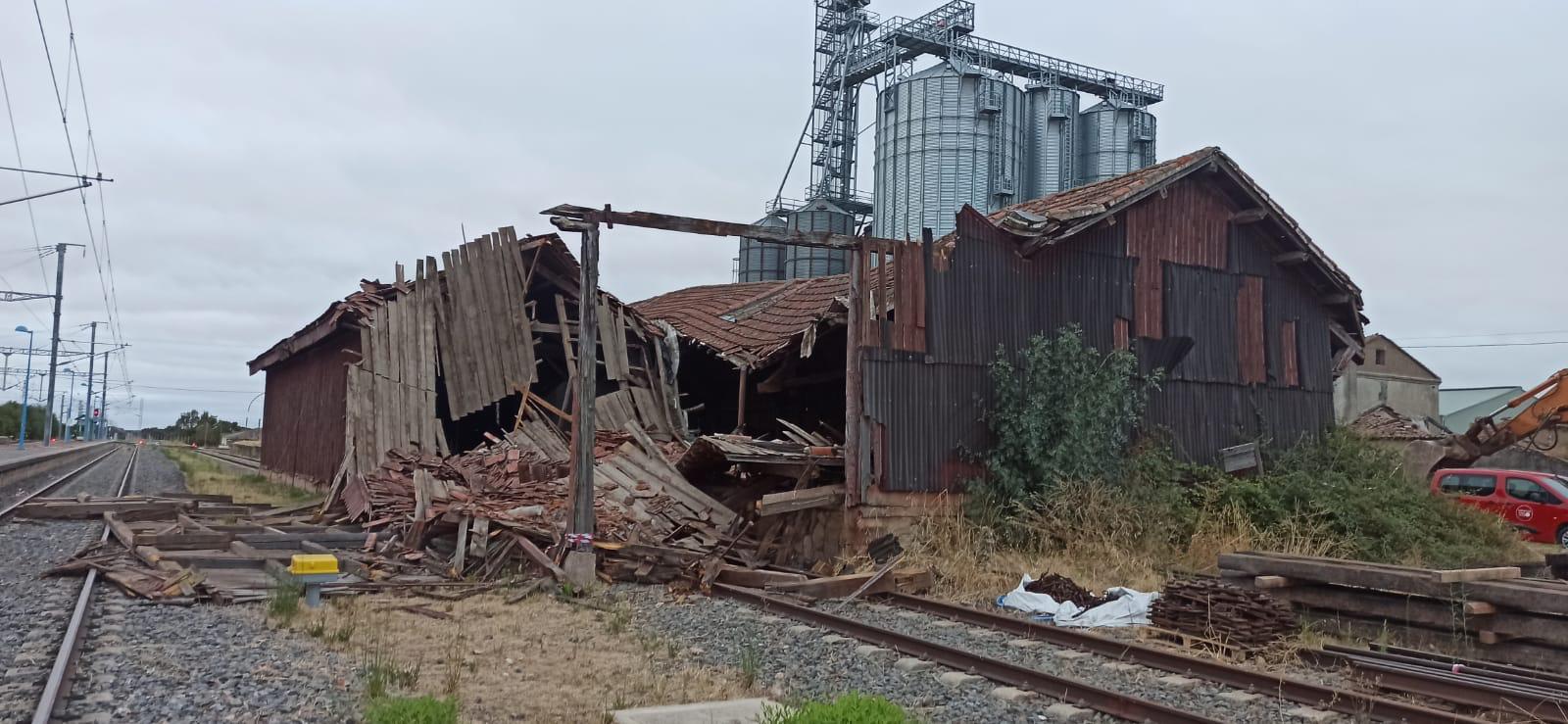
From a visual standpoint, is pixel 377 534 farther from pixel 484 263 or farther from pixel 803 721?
pixel 803 721

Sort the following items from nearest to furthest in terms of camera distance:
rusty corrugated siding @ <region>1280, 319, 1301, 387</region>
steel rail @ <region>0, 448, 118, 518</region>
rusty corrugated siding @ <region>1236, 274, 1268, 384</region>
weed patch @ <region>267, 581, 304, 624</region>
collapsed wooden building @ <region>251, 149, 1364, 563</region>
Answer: weed patch @ <region>267, 581, 304, 624</region>
collapsed wooden building @ <region>251, 149, 1364, 563</region>
rusty corrugated siding @ <region>1236, 274, 1268, 384</region>
rusty corrugated siding @ <region>1280, 319, 1301, 387</region>
steel rail @ <region>0, 448, 118, 518</region>

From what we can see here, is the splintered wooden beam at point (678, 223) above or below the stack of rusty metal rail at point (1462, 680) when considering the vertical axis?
above

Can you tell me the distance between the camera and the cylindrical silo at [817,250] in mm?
35969

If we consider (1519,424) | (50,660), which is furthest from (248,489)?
(1519,424)

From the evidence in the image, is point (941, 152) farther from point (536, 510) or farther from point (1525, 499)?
point (536, 510)

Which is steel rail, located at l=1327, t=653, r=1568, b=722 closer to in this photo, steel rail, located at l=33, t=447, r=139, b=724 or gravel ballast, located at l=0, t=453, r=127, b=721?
steel rail, located at l=33, t=447, r=139, b=724

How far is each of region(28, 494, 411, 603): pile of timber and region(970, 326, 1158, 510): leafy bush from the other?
7.15 metres

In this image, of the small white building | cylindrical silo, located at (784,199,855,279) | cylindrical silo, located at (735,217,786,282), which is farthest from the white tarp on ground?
the small white building

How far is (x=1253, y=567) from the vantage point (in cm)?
1066

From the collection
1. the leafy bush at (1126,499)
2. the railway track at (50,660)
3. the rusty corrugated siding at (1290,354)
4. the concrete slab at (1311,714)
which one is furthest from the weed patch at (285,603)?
the rusty corrugated siding at (1290,354)

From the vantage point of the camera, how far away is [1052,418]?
575 inches

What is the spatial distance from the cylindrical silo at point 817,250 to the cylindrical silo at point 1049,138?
6.66 meters

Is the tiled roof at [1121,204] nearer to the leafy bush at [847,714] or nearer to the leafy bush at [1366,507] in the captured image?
the leafy bush at [1366,507]

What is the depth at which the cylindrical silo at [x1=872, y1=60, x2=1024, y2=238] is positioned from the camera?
34719 millimetres
